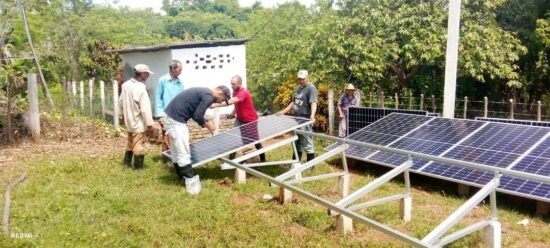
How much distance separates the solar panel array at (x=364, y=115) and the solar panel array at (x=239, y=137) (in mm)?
2243

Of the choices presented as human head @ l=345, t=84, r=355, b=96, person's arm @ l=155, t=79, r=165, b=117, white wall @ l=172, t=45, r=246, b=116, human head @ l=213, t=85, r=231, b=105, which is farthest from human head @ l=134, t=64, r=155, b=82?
white wall @ l=172, t=45, r=246, b=116

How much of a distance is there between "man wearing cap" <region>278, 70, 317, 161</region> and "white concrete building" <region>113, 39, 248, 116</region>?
5.85m

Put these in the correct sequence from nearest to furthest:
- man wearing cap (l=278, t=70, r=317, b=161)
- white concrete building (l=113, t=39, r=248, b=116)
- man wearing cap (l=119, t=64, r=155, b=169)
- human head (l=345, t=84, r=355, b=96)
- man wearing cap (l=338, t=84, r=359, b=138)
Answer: man wearing cap (l=119, t=64, r=155, b=169)
man wearing cap (l=278, t=70, r=317, b=161)
human head (l=345, t=84, r=355, b=96)
man wearing cap (l=338, t=84, r=359, b=138)
white concrete building (l=113, t=39, r=248, b=116)

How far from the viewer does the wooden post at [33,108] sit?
34.7 ft

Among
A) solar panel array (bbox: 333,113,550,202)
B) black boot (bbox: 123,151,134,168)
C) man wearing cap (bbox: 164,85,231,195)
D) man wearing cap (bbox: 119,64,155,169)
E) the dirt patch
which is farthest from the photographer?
black boot (bbox: 123,151,134,168)

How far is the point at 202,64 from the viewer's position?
14500 millimetres

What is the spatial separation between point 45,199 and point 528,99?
580 inches

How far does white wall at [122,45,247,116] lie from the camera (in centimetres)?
1410

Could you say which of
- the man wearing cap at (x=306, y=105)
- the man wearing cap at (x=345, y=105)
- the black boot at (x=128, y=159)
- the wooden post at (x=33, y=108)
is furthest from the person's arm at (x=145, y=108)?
the man wearing cap at (x=345, y=105)

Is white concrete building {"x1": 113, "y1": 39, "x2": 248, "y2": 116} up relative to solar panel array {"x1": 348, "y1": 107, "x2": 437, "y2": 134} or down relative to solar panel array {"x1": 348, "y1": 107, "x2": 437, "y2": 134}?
up

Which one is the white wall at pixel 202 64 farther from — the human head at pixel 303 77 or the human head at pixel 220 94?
the human head at pixel 220 94

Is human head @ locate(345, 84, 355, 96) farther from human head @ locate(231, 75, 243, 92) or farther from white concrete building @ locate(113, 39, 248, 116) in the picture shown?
white concrete building @ locate(113, 39, 248, 116)

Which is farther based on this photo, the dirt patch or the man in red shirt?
the man in red shirt

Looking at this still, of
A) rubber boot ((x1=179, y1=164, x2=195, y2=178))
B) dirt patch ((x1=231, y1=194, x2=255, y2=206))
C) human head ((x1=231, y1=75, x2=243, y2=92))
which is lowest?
dirt patch ((x1=231, y1=194, x2=255, y2=206))
